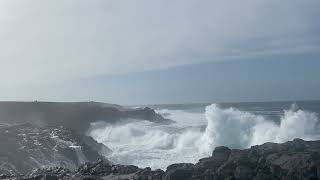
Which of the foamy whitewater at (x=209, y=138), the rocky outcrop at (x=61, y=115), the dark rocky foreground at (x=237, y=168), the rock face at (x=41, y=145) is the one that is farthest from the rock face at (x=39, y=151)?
the rocky outcrop at (x=61, y=115)

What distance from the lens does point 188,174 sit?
19.1 metres

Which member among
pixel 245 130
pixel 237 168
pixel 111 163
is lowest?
pixel 111 163

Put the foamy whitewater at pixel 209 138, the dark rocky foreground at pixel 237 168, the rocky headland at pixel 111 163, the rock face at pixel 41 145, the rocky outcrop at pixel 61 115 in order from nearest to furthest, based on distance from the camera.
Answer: the dark rocky foreground at pixel 237 168, the rocky headland at pixel 111 163, the rock face at pixel 41 145, the foamy whitewater at pixel 209 138, the rocky outcrop at pixel 61 115

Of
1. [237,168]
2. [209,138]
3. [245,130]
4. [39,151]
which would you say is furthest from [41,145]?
[237,168]

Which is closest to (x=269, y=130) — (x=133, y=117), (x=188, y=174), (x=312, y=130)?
(x=312, y=130)

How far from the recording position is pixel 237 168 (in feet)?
59.9

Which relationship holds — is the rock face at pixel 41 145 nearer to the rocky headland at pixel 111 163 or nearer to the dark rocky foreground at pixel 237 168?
the rocky headland at pixel 111 163

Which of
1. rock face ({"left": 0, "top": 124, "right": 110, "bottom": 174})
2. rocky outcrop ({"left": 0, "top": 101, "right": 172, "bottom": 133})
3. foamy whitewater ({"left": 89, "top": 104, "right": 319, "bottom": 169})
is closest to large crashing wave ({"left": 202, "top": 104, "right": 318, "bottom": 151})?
foamy whitewater ({"left": 89, "top": 104, "right": 319, "bottom": 169})

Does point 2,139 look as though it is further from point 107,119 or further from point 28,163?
point 107,119

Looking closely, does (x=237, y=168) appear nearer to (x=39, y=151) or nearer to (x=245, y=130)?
(x=39, y=151)

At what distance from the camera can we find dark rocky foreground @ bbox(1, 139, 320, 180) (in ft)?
57.6

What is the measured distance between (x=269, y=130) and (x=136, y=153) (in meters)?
10.6

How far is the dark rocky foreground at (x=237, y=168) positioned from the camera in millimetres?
17547

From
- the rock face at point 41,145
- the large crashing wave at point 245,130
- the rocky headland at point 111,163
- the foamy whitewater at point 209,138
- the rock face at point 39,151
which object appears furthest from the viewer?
the large crashing wave at point 245,130
